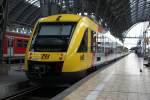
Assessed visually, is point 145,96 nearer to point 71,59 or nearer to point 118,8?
point 71,59

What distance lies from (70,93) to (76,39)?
5.95 metres

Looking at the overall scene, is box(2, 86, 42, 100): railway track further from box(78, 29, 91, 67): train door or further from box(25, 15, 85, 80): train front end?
box(78, 29, 91, 67): train door

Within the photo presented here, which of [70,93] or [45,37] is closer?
[70,93]

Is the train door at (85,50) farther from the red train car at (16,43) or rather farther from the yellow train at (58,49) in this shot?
the red train car at (16,43)

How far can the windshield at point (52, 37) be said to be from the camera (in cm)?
1914

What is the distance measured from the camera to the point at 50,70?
18.5 meters

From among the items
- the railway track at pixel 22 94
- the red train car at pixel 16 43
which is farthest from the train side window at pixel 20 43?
the railway track at pixel 22 94

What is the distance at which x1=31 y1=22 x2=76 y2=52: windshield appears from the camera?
62.8ft

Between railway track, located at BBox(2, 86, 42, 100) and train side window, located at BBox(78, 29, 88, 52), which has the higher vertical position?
train side window, located at BBox(78, 29, 88, 52)

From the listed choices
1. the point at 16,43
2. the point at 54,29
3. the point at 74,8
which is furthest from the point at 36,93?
the point at 74,8

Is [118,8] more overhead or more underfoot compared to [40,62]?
more overhead

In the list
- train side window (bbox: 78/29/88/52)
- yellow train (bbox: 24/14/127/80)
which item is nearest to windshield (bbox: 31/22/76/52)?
yellow train (bbox: 24/14/127/80)

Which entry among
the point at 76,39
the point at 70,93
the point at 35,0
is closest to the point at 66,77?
the point at 76,39

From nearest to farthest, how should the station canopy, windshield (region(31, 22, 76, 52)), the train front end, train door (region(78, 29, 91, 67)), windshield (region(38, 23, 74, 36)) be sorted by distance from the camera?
the train front end < windshield (region(31, 22, 76, 52)) < windshield (region(38, 23, 74, 36)) < train door (region(78, 29, 91, 67)) < the station canopy
